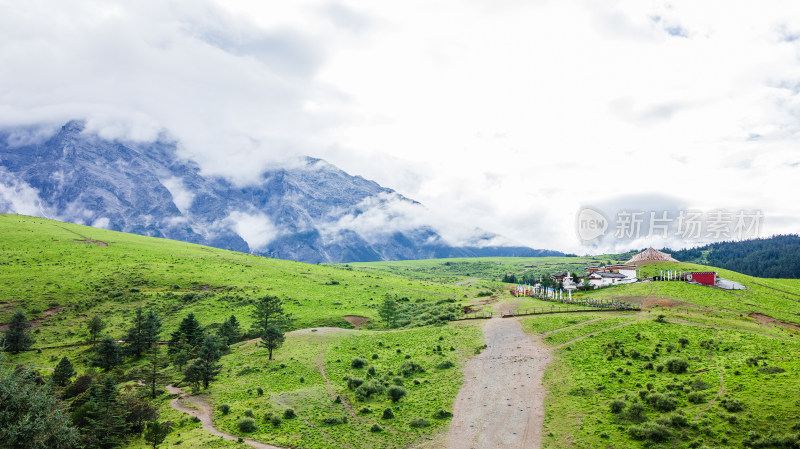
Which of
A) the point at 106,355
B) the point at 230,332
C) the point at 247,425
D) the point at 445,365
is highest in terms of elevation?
the point at 445,365

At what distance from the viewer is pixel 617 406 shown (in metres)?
35.9

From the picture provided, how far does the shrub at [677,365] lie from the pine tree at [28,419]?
56.3m

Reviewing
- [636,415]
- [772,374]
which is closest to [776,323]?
[772,374]

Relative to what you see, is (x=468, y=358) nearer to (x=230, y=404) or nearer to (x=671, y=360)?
(x=671, y=360)

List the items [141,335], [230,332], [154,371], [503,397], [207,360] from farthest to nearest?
1. [230,332]
2. [141,335]
3. [207,360]
4. [154,371]
5. [503,397]

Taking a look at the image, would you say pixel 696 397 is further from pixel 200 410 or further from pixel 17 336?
pixel 17 336

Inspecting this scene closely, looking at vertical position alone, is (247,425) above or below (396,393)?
below

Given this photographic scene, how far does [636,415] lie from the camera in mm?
34344

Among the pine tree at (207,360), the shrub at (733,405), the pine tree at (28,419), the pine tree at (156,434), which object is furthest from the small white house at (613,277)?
the pine tree at (28,419)

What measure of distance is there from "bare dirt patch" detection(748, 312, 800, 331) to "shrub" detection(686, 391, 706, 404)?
45.0 meters

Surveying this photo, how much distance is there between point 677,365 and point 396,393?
3153cm

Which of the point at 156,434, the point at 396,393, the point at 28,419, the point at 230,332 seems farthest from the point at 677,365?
the point at 230,332

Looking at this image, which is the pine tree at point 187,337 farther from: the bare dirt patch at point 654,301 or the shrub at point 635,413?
the bare dirt patch at point 654,301

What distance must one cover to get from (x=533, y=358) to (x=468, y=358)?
29.2ft
